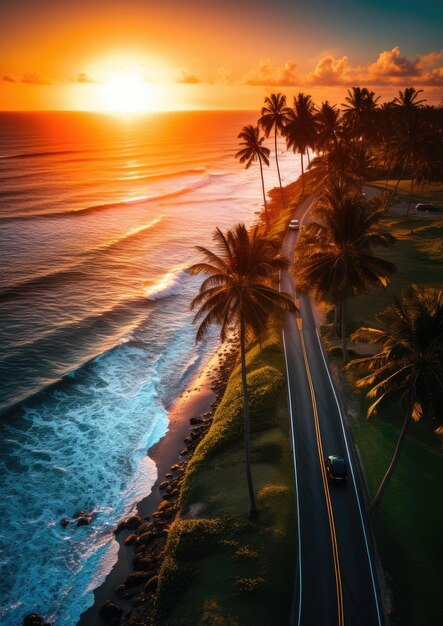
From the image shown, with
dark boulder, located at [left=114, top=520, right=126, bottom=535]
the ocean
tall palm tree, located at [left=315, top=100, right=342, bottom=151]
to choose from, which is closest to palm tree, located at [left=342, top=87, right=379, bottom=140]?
tall palm tree, located at [left=315, top=100, right=342, bottom=151]

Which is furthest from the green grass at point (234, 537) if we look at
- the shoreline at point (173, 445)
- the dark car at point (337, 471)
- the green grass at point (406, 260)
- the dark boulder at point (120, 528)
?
the green grass at point (406, 260)

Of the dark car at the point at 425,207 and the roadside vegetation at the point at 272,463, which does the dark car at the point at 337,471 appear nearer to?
the roadside vegetation at the point at 272,463

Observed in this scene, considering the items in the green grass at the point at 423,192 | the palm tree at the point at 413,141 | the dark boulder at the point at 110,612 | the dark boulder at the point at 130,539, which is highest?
the palm tree at the point at 413,141

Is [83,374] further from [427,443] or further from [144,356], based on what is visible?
[427,443]

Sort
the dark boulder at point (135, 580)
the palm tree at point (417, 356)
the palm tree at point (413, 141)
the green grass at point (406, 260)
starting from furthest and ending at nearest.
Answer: the palm tree at point (413, 141)
the green grass at point (406, 260)
the dark boulder at point (135, 580)
the palm tree at point (417, 356)

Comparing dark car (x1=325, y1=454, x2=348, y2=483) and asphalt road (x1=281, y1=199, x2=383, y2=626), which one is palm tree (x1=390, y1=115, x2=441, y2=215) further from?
dark car (x1=325, y1=454, x2=348, y2=483)

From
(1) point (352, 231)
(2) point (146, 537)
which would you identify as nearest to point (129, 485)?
(2) point (146, 537)

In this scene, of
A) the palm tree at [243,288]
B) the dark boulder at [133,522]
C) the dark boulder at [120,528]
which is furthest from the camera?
the dark boulder at [133,522]
